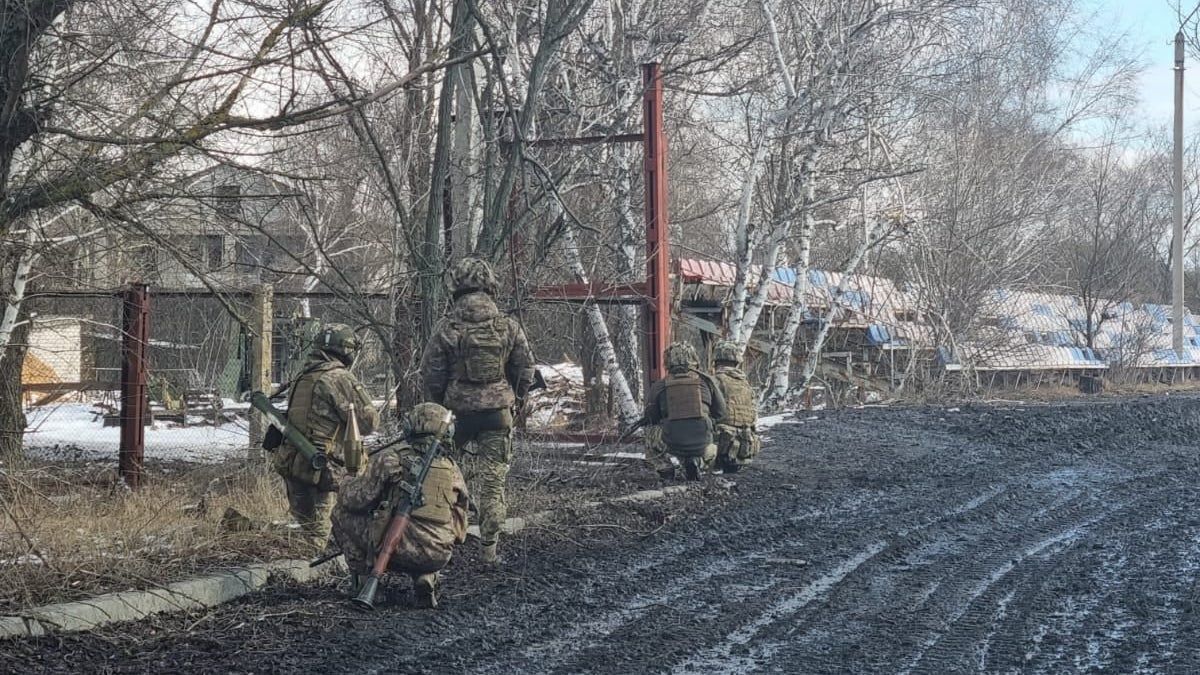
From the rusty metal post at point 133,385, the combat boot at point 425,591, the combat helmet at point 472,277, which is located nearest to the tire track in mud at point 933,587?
the combat boot at point 425,591

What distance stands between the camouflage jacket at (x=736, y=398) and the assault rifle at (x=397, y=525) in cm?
582

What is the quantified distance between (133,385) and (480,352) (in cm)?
378

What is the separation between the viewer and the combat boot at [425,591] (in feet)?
21.4

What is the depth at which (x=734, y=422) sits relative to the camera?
12156 mm

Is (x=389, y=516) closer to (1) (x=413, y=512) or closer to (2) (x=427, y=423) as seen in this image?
(1) (x=413, y=512)

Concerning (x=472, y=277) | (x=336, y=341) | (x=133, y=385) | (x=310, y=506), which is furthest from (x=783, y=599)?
(x=133, y=385)

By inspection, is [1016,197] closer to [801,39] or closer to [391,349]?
[801,39]

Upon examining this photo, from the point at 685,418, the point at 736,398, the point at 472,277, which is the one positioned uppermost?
the point at 472,277

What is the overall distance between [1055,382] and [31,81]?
1017 inches

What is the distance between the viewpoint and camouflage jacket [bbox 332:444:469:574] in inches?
254

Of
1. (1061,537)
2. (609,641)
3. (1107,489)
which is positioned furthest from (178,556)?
(1107,489)

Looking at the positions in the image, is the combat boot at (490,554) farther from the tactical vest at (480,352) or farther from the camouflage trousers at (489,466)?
the tactical vest at (480,352)

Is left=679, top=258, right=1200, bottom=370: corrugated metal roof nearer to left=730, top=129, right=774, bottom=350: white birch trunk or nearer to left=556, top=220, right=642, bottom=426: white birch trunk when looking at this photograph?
left=730, top=129, right=774, bottom=350: white birch trunk

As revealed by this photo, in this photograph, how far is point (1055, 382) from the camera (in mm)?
28734
